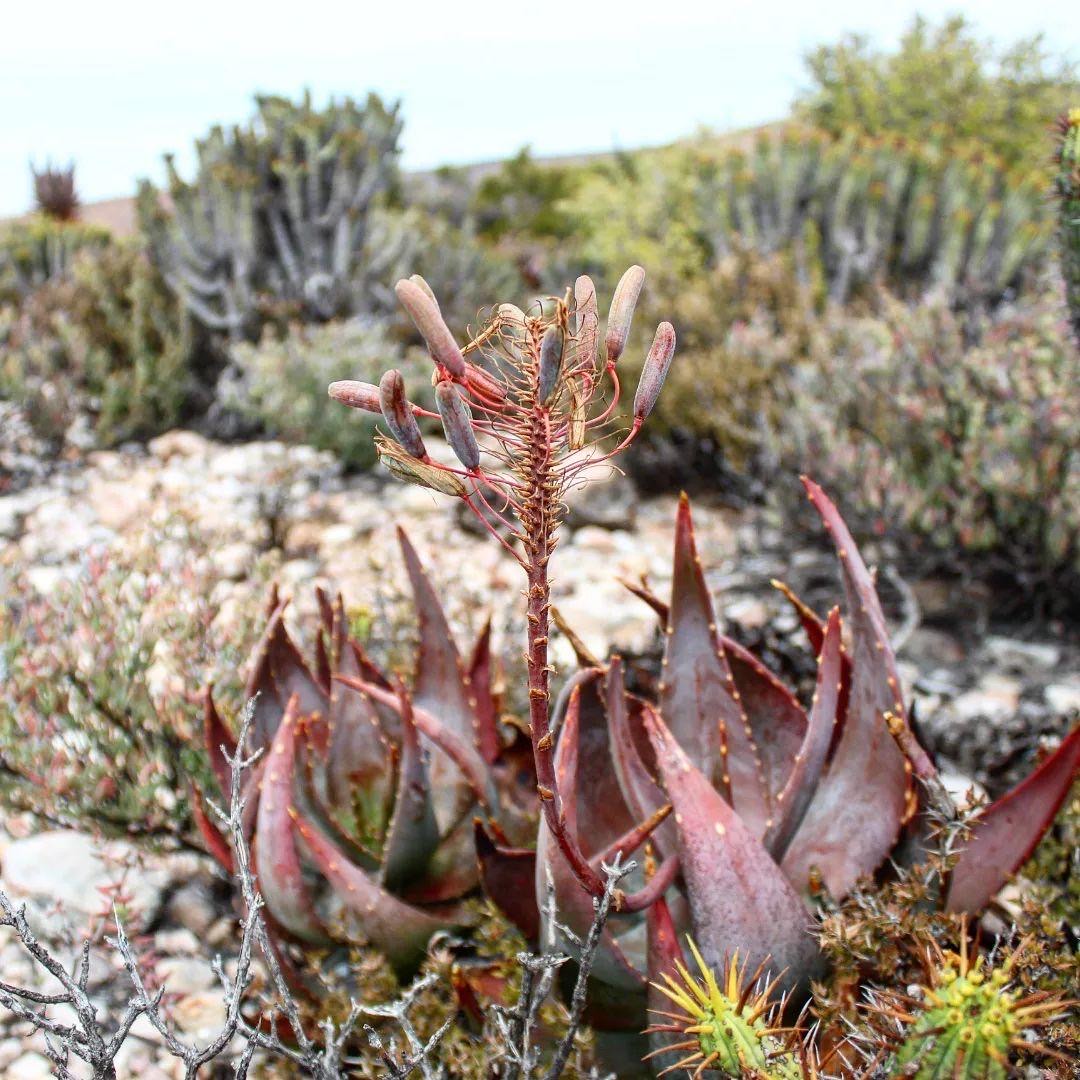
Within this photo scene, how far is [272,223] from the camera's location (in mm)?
7051

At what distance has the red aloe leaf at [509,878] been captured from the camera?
1660 millimetres

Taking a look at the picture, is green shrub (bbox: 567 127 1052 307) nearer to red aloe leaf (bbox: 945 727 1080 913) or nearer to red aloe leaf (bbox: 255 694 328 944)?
red aloe leaf (bbox: 945 727 1080 913)

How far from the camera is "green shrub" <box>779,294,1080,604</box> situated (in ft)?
12.9

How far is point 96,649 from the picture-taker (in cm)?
254

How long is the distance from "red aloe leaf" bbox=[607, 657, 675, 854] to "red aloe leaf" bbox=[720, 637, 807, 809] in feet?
1.08

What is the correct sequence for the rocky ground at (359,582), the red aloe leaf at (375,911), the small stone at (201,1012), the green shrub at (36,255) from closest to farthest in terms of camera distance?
the red aloe leaf at (375,911) < the small stone at (201,1012) < the rocky ground at (359,582) < the green shrub at (36,255)

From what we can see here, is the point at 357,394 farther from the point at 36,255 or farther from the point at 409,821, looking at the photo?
the point at 36,255

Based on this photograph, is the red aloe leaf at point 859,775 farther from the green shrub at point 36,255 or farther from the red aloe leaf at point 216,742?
the green shrub at point 36,255

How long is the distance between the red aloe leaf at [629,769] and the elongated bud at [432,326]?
0.69 m

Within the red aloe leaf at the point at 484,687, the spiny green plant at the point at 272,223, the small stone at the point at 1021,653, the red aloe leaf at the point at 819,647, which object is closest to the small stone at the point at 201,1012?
the red aloe leaf at the point at 484,687

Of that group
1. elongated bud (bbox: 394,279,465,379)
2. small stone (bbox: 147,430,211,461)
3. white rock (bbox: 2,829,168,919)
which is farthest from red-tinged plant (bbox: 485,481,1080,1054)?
small stone (bbox: 147,430,211,461)

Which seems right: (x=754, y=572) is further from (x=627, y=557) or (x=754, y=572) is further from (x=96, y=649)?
(x=96, y=649)

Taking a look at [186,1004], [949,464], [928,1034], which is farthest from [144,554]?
[949,464]

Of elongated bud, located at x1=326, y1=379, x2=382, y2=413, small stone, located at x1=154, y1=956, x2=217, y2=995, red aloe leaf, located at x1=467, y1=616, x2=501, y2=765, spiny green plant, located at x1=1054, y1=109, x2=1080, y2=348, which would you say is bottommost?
small stone, located at x1=154, y1=956, x2=217, y2=995
